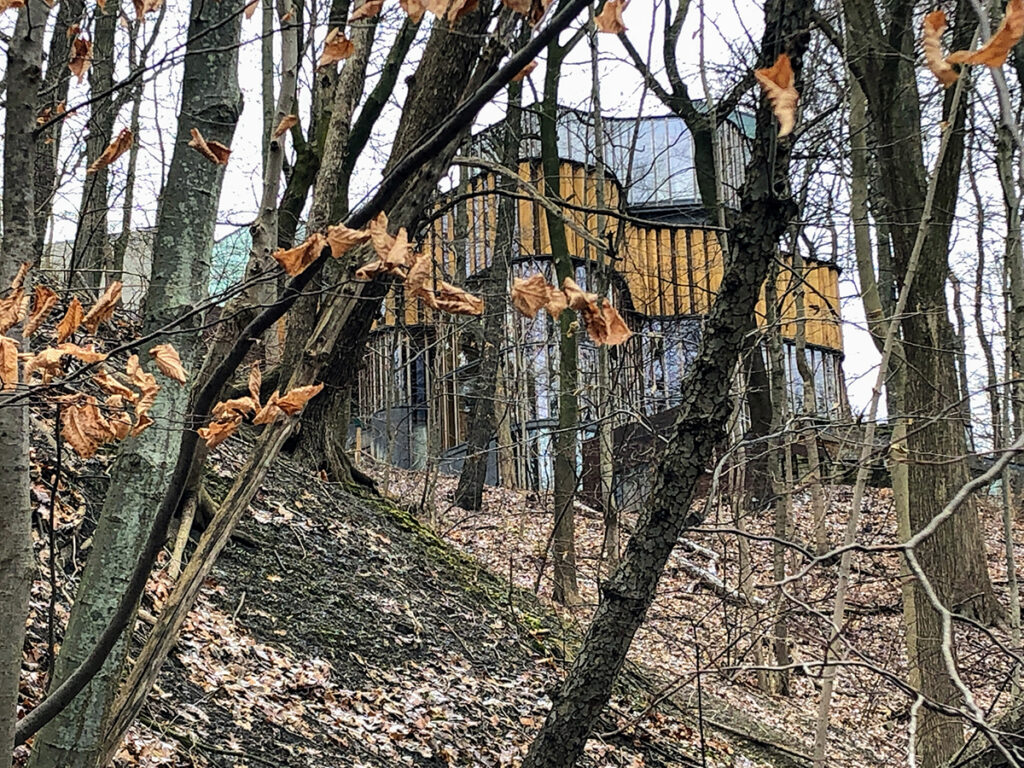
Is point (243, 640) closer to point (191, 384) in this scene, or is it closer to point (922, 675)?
point (191, 384)

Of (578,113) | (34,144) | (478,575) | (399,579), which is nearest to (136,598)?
(34,144)

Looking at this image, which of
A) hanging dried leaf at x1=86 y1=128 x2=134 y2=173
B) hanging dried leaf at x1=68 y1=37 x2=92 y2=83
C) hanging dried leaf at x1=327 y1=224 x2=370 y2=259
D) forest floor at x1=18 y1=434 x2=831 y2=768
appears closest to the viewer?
hanging dried leaf at x1=327 y1=224 x2=370 y2=259

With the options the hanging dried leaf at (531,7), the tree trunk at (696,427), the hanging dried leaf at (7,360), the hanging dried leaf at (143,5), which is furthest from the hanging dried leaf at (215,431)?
the tree trunk at (696,427)

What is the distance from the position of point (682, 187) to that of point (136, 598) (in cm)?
2118

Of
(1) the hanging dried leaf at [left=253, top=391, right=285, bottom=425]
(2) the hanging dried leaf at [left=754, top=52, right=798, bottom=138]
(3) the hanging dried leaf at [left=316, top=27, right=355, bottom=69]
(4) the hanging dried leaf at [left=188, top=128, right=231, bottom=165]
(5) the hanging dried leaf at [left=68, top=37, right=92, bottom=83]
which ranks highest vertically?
(5) the hanging dried leaf at [left=68, top=37, right=92, bottom=83]

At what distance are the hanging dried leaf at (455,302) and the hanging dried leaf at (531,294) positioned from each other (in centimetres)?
11


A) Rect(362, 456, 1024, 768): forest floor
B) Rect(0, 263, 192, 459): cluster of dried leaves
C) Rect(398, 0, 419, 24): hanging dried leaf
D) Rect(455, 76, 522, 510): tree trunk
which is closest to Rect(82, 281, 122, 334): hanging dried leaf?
Rect(0, 263, 192, 459): cluster of dried leaves

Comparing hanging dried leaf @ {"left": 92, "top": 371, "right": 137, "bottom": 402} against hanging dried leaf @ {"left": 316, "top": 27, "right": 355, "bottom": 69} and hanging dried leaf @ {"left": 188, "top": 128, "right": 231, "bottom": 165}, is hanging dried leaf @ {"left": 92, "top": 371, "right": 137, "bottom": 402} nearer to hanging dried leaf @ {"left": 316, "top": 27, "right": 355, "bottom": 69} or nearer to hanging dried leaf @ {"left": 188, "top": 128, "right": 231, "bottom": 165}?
hanging dried leaf @ {"left": 188, "top": 128, "right": 231, "bottom": 165}

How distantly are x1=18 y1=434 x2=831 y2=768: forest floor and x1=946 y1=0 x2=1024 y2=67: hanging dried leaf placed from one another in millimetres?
2754

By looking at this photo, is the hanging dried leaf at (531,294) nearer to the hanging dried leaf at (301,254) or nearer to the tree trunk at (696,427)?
the hanging dried leaf at (301,254)

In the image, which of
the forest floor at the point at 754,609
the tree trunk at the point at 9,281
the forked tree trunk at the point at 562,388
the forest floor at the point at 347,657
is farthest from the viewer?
the forked tree trunk at the point at 562,388

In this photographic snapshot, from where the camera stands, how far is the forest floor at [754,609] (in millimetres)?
6570

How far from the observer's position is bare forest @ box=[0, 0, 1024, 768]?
1.95 m

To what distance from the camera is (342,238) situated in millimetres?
1598
